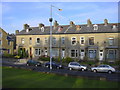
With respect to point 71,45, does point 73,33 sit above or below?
above

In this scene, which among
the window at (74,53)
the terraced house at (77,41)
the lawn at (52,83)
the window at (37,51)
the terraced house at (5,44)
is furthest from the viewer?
the terraced house at (5,44)

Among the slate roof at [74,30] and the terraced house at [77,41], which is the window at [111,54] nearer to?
the terraced house at [77,41]

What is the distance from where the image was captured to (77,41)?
4391 centimetres

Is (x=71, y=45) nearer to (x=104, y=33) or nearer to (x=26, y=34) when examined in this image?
(x=104, y=33)

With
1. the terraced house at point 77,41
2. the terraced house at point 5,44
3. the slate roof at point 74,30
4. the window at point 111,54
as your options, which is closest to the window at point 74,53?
the terraced house at point 77,41

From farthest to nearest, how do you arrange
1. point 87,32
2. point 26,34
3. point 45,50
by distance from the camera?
point 26,34, point 45,50, point 87,32

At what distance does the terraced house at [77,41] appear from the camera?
4069 centimetres

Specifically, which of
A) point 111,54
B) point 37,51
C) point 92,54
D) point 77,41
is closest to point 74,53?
point 77,41

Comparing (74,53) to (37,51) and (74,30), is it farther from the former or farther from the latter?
(37,51)

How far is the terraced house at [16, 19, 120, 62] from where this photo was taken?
4069 centimetres

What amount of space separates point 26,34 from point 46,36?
6.91 m

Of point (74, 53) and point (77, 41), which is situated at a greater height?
point (77, 41)

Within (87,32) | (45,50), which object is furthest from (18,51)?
(87,32)

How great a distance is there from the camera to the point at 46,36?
157 ft
